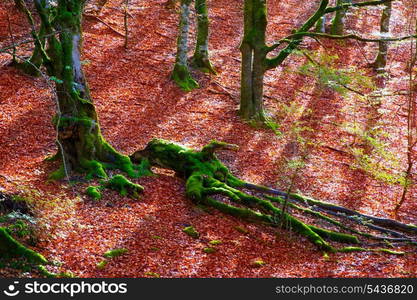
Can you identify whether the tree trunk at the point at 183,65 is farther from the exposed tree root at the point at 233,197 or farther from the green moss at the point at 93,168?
the green moss at the point at 93,168

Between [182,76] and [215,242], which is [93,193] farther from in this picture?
[182,76]

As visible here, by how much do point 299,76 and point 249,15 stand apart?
6.01 meters

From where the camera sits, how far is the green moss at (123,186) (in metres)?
11.0

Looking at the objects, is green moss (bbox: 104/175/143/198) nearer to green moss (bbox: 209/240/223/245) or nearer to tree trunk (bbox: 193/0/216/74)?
green moss (bbox: 209/240/223/245)

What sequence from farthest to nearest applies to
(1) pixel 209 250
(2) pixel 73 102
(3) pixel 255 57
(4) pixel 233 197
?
(3) pixel 255 57, (4) pixel 233 197, (2) pixel 73 102, (1) pixel 209 250

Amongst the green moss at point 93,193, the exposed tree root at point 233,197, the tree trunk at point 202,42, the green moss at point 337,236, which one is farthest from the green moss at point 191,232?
the tree trunk at point 202,42

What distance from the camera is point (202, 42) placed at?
19.9 meters

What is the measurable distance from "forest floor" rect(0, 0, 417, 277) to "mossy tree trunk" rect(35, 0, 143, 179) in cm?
61

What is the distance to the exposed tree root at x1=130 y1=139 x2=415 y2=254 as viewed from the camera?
425 inches

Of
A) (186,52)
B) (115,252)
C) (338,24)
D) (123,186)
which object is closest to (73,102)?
(123,186)

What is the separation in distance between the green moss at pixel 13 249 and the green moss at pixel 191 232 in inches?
129

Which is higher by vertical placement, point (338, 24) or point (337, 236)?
point (338, 24)

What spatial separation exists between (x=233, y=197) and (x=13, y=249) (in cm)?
529

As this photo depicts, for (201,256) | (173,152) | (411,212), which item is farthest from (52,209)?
(411,212)
